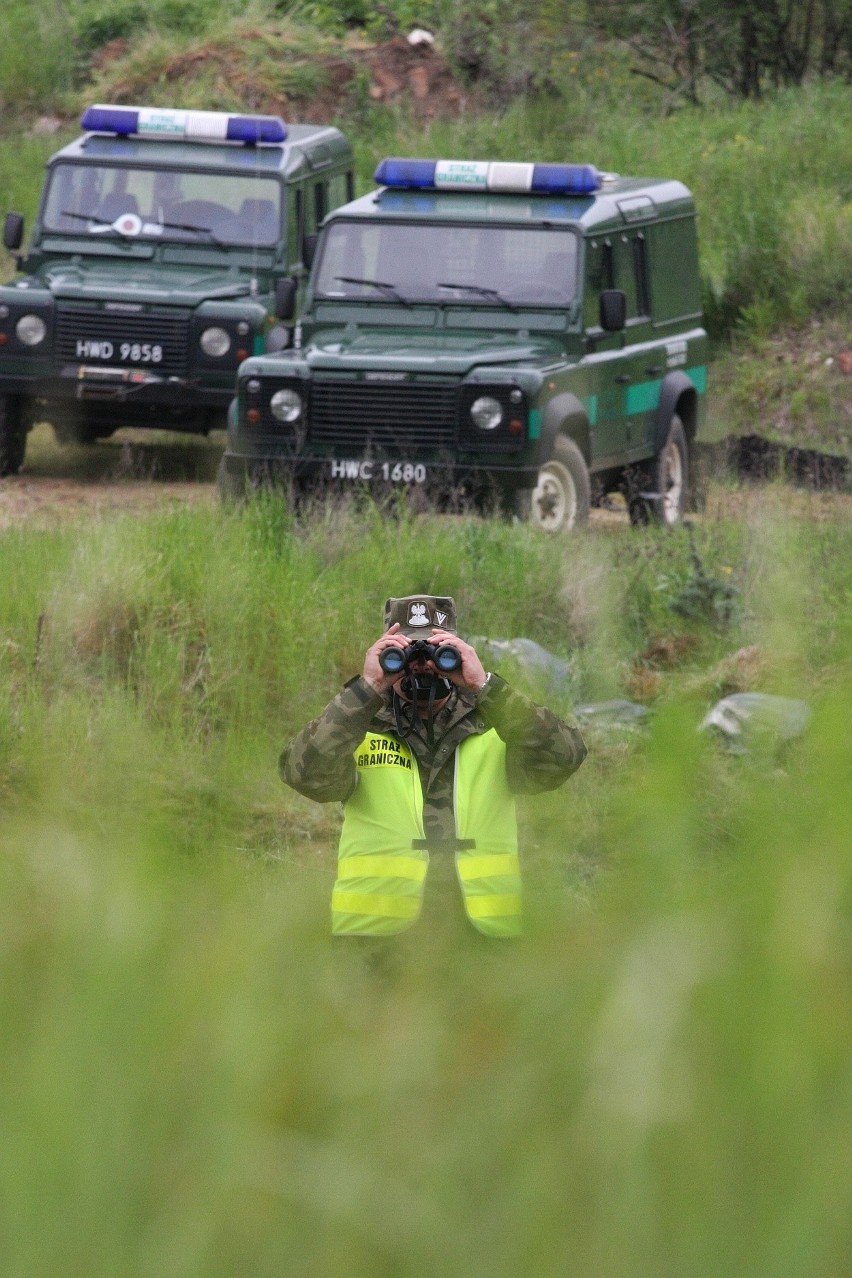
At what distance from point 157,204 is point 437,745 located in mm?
9716

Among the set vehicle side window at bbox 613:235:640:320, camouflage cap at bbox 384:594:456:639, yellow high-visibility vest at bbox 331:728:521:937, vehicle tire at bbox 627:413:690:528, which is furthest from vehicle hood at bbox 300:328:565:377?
yellow high-visibility vest at bbox 331:728:521:937

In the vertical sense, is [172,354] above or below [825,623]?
below

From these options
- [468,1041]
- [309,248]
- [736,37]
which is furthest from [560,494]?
[736,37]

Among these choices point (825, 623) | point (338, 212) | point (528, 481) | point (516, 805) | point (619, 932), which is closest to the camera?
point (619, 932)

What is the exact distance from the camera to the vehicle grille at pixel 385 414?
10.1m

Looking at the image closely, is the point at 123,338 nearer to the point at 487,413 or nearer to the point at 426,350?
the point at 426,350

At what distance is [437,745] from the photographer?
13.2ft

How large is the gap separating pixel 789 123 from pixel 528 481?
11.2 metres

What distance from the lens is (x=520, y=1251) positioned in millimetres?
1031

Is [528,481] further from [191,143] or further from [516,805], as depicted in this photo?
[516,805]

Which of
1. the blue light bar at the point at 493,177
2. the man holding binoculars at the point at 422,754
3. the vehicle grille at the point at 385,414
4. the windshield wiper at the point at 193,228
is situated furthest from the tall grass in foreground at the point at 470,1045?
the windshield wiper at the point at 193,228

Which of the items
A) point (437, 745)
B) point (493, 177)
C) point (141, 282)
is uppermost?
point (493, 177)

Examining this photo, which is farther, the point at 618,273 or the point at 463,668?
the point at 618,273

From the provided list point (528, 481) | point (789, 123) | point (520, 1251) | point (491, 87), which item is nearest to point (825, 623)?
point (520, 1251)
